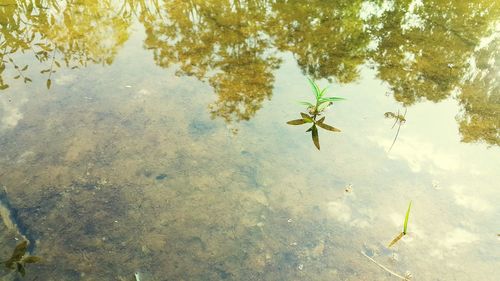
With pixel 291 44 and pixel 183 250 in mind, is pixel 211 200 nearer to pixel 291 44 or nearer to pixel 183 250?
pixel 183 250

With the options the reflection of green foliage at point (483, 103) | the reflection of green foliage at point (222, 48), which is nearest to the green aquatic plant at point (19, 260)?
the reflection of green foliage at point (222, 48)

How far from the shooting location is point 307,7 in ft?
15.1

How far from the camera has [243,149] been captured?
2.53 meters

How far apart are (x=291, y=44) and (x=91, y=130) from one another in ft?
7.53

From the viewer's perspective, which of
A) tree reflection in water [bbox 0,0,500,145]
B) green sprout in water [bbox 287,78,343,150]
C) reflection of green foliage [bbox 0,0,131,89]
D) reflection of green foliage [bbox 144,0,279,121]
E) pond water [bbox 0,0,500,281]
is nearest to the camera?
pond water [bbox 0,0,500,281]

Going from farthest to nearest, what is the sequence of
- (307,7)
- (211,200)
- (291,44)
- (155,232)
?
(307,7), (291,44), (211,200), (155,232)

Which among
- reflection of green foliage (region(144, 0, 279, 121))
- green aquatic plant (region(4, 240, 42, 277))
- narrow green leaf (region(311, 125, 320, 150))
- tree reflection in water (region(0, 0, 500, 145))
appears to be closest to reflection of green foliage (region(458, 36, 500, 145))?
tree reflection in water (region(0, 0, 500, 145))

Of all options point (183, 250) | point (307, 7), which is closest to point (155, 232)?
point (183, 250)

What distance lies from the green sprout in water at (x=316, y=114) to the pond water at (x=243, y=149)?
0.21ft

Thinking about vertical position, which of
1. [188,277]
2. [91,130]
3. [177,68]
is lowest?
[188,277]

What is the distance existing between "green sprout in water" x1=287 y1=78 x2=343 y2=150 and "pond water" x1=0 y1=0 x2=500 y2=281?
2.6 inches

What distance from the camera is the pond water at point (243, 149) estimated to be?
6.30 feet

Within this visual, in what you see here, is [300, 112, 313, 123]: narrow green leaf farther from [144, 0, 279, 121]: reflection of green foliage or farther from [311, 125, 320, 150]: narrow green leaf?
[144, 0, 279, 121]: reflection of green foliage

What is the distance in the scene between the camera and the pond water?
1920 millimetres
